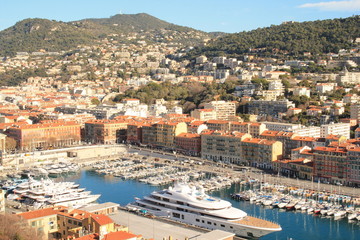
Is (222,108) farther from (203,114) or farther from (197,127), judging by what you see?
(197,127)

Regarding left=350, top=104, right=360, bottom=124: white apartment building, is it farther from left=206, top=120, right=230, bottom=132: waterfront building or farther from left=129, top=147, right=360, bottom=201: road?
left=129, top=147, right=360, bottom=201: road

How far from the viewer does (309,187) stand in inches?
1332

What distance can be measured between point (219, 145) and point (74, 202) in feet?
59.9

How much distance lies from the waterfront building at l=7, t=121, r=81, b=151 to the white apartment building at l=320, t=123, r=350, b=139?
25.8m

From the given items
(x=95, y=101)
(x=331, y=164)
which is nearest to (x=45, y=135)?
(x=95, y=101)

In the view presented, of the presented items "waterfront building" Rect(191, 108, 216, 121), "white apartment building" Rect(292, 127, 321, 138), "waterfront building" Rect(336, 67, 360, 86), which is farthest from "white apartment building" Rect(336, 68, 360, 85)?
"white apartment building" Rect(292, 127, 321, 138)

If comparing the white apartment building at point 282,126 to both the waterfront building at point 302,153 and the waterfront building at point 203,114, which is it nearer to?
the waterfront building at point 302,153

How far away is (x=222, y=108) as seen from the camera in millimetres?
62812

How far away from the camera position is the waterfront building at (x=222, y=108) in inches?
2456

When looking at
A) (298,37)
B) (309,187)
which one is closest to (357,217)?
(309,187)

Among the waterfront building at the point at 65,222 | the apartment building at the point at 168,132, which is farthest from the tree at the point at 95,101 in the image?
the waterfront building at the point at 65,222

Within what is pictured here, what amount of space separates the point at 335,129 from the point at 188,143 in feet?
45.4

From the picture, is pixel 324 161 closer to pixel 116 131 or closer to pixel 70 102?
pixel 116 131

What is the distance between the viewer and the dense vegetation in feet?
228
